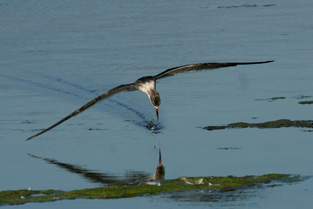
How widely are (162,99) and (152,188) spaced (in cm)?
676

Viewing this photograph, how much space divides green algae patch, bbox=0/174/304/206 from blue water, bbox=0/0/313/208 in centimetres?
23

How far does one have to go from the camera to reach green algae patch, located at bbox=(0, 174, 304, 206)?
35.4 feet

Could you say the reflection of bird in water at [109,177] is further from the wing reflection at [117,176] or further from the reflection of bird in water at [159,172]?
the reflection of bird in water at [159,172]

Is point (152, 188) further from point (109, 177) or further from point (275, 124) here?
point (275, 124)

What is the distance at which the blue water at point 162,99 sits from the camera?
479 inches

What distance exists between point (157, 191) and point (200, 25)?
67.4 ft

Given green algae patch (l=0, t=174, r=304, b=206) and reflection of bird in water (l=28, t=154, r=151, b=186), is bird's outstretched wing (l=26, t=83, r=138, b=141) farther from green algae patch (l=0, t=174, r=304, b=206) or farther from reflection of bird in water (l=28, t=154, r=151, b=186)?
green algae patch (l=0, t=174, r=304, b=206)

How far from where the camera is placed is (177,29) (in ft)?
98.6

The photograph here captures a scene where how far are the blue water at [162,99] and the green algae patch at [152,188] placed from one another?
0.23 meters

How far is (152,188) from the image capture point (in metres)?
11.1

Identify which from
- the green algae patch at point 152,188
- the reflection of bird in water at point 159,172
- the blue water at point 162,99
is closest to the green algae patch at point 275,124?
the blue water at point 162,99

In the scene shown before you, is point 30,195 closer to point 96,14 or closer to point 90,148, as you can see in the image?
point 90,148

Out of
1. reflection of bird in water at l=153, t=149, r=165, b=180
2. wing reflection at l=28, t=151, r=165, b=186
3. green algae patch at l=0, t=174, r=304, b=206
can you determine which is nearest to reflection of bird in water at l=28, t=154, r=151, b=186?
wing reflection at l=28, t=151, r=165, b=186

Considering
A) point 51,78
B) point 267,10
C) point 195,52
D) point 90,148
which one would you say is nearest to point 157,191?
point 90,148
